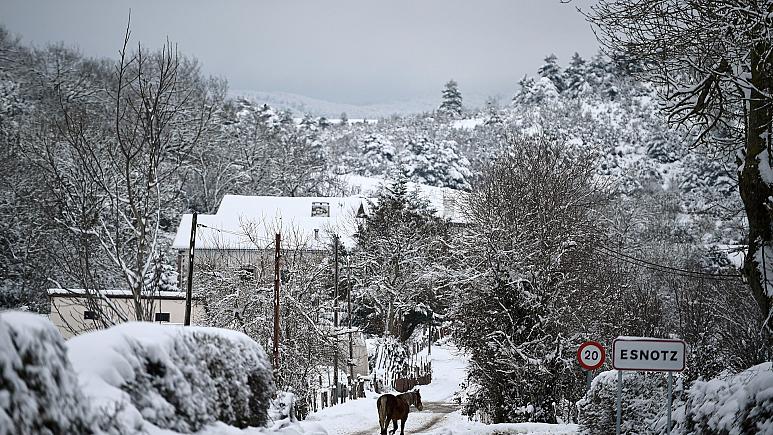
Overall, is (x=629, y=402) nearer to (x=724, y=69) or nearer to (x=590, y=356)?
(x=590, y=356)

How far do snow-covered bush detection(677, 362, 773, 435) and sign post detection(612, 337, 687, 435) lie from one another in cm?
64

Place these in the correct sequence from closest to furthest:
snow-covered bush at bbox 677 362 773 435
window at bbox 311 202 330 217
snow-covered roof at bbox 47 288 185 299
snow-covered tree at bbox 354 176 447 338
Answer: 1. snow-covered bush at bbox 677 362 773 435
2. snow-covered roof at bbox 47 288 185 299
3. snow-covered tree at bbox 354 176 447 338
4. window at bbox 311 202 330 217

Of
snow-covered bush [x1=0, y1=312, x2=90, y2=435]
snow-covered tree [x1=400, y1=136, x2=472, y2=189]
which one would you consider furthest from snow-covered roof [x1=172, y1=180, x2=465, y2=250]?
snow-covered bush [x1=0, y1=312, x2=90, y2=435]

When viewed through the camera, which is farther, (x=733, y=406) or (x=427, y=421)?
(x=427, y=421)

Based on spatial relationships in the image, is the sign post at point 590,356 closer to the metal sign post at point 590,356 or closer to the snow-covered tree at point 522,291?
the metal sign post at point 590,356

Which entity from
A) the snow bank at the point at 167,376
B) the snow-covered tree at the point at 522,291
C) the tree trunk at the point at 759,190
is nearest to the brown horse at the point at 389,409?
the snow-covered tree at the point at 522,291

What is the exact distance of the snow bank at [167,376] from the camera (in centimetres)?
546

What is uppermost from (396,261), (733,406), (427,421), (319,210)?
(319,210)

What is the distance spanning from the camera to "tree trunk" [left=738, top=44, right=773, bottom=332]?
36.9 feet

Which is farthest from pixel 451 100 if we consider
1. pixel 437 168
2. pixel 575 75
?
pixel 437 168

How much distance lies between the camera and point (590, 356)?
16500mm

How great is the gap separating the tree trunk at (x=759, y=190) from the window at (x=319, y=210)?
55.3 metres

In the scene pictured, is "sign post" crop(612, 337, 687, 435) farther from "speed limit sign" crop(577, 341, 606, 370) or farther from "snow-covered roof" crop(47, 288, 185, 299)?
"snow-covered roof" crop(47, 288, 185, 299)

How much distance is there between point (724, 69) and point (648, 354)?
4.22 metres
